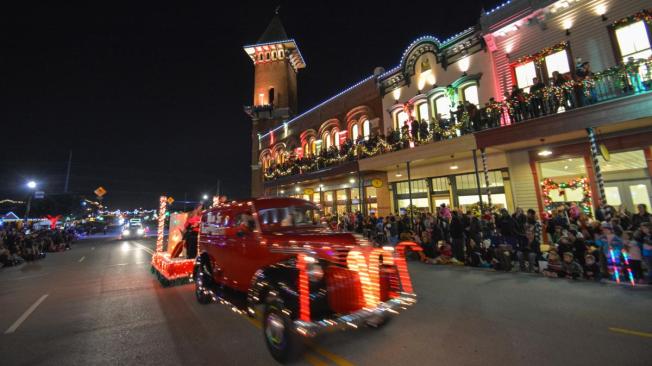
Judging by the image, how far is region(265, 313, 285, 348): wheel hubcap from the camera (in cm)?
399

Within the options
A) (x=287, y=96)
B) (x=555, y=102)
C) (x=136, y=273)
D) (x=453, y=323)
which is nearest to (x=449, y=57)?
(x=555, y=102)

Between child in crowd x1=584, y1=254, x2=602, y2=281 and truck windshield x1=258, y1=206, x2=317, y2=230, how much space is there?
24.7 ft

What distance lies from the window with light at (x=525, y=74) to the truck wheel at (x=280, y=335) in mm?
13840

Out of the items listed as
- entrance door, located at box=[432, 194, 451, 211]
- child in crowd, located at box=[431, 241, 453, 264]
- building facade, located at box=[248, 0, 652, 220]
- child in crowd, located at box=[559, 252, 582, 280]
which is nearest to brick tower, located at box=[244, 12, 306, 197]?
building facade, located at box=[248, 0, 652, 220]

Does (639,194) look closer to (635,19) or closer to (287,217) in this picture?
(635,19)

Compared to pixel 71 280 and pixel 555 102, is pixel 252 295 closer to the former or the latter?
pixel 71 280

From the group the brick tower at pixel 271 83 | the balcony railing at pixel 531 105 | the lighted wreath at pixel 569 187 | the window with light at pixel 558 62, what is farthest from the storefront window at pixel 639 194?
the brick tower at pixel 271 83

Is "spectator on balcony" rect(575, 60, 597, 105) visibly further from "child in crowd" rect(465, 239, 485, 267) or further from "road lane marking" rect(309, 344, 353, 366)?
"road lane marking" rect(309, 344, 353, 366)

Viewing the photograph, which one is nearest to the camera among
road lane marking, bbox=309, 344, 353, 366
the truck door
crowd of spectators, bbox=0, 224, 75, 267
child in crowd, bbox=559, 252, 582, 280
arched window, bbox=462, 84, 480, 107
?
road lane marking, bbox=309, 344, 353, 366

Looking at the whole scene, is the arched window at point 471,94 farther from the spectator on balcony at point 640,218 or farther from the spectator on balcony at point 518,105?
the spectator on balcony at point 640,218

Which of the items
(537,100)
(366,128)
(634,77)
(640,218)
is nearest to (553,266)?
(640,218)

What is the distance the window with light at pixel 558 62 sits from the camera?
37.3 feet

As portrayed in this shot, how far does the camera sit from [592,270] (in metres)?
7.37

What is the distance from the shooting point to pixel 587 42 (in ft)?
35.6
